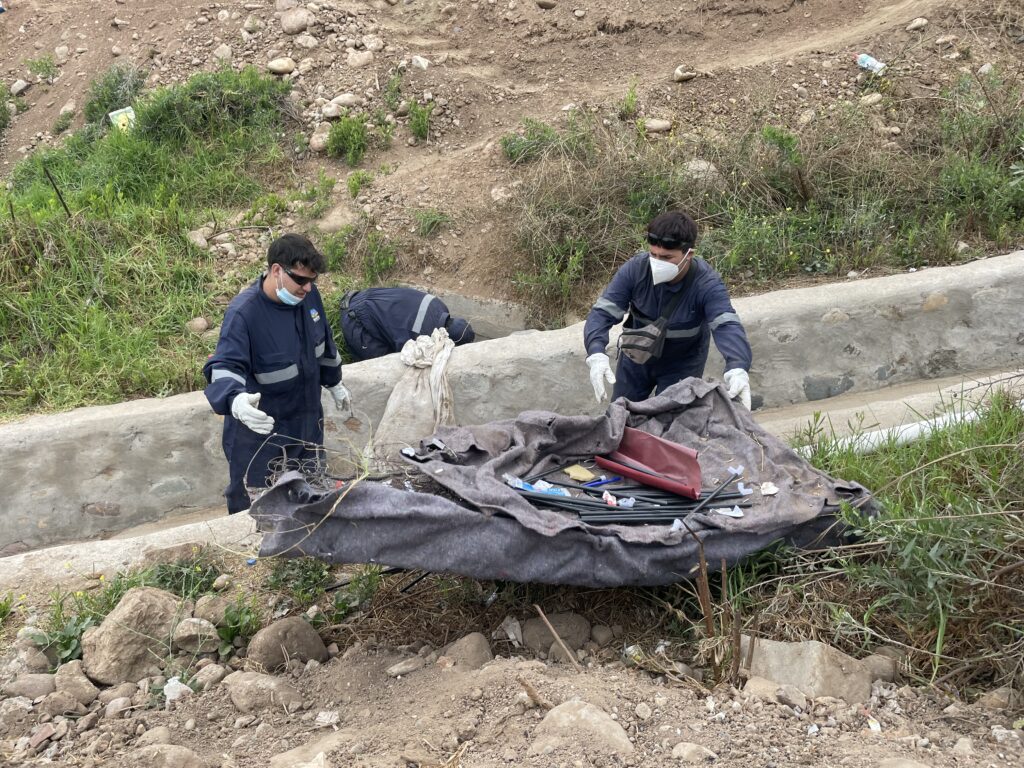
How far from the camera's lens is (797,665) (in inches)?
104

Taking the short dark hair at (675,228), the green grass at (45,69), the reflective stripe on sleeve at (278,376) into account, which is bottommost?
the reflective stripe on sleeve at (278,376)

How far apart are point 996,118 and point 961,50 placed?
4.07 feet

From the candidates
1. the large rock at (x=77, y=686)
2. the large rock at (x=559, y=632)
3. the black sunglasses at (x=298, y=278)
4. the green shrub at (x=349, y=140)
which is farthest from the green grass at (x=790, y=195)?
the large rock at (x=77, y=686)

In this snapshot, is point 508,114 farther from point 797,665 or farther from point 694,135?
point 797,665

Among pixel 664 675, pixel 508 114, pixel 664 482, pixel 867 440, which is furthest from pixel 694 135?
pixel 664 675

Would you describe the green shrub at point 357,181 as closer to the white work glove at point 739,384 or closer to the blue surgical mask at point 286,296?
the blue surgical mask at point 286,296

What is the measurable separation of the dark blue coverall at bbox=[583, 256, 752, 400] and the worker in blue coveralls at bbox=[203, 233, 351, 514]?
4.08ft

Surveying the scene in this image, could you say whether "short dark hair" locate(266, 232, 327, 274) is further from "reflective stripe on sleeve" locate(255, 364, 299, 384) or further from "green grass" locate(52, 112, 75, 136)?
"green grass" locate(52, 112, 75, 136)

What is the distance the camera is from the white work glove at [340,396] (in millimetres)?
4559

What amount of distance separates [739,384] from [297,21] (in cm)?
597

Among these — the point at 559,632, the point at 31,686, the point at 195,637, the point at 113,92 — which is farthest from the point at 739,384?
the point at 113,92

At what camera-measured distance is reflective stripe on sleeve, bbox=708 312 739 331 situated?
385cm

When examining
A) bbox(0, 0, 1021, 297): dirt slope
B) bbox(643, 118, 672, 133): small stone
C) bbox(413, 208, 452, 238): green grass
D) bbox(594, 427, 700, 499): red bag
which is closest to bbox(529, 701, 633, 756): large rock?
bbox(594, 427, 700, 499): red bag

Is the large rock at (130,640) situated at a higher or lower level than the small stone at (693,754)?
lower
